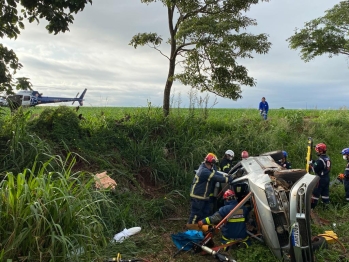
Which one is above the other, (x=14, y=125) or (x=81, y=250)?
(x=14, y=125)

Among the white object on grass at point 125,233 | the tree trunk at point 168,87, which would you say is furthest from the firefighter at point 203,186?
the tree trunk at point 168,87

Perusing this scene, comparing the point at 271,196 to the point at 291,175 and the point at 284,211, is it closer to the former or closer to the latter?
the point at 284,211

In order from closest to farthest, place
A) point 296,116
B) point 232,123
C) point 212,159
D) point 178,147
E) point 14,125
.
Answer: point 212,159
point 14,125
point 178,147
point 232,123
point 296,116

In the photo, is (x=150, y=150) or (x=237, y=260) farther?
(x=150, y=150)

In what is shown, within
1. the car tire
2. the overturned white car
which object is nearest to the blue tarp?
the overturned white car

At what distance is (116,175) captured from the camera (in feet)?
26.2

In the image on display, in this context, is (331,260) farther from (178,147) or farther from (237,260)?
(178,147)

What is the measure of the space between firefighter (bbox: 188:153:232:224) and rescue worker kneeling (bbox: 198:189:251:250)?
871mm

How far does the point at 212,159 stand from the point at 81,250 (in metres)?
3.55

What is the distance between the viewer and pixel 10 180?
150 inches

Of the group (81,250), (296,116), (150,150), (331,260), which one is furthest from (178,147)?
(296,116)

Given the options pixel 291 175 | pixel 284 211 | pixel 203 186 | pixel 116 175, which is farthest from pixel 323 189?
pixel 116 175

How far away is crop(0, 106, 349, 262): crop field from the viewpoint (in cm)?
368

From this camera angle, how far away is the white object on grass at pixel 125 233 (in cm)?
573
